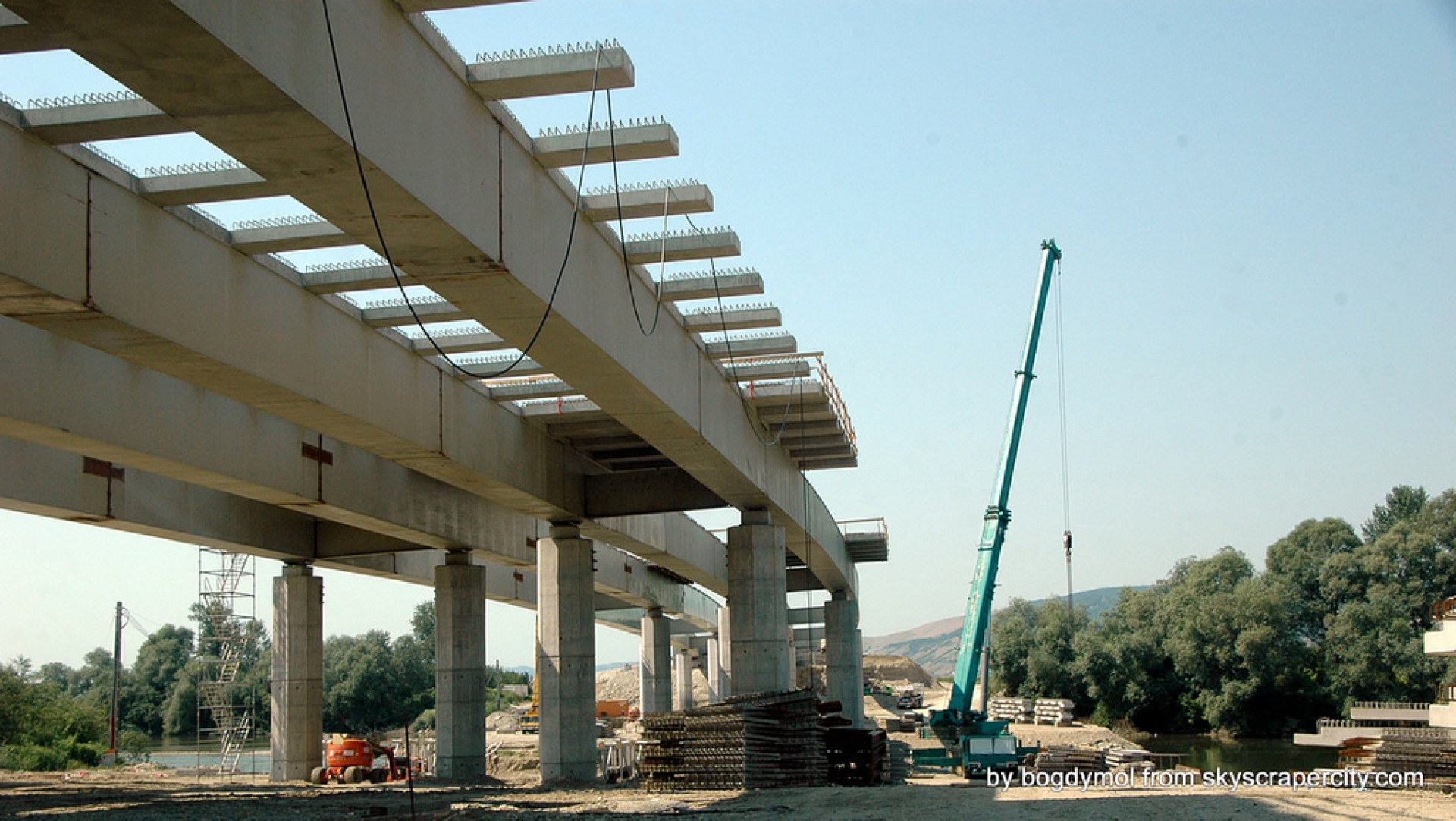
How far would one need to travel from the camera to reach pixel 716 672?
6775 centimetres

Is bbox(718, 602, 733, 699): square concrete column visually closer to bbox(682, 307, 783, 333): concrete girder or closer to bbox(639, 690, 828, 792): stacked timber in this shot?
bbox(639, 690, 828, 792): stacked timber

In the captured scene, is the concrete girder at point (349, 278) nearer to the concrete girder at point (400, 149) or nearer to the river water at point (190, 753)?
the concrete girder at point (400, 149)

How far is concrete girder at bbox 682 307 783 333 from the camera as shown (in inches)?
775

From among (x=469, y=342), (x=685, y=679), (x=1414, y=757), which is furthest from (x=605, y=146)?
(x=685, y=679)

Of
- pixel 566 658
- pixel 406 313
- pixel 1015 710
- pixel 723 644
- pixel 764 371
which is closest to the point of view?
pixel 406 313

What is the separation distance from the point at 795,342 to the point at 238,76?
13.5 metres

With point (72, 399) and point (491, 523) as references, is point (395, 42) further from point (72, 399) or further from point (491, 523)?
point (491, 523)

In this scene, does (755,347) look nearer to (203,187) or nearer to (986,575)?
(203,187)

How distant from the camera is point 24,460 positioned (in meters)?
21.0

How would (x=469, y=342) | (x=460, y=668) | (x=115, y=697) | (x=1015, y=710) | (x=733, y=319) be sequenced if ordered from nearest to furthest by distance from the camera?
(x=469, y=342)
(x=733, y=319)
(x=460, y=668)
(x=115, y=697)
(x=1015, y=710)

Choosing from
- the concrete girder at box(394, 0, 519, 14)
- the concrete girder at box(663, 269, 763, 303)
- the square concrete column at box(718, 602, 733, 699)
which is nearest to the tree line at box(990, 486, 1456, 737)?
the square concrete column at box(718, 602, 733, 699)

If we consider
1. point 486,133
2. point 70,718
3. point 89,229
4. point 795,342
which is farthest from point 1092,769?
point 70,718

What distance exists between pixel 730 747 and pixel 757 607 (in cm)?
523

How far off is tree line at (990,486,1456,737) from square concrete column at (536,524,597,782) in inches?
1829
